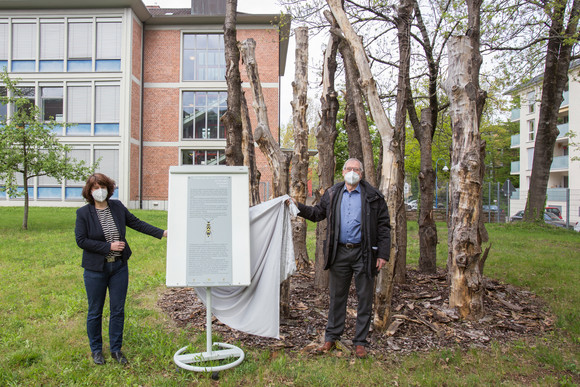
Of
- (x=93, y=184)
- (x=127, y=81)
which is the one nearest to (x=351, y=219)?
(x=93, y=184)

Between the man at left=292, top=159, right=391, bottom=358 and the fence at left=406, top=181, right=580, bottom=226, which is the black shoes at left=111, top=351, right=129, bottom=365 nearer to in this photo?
the man at left=292, top=159, right=391, bottom=358

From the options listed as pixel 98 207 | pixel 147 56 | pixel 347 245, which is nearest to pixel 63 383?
pixel 98 207

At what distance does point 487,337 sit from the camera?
528cm

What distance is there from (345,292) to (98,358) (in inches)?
107

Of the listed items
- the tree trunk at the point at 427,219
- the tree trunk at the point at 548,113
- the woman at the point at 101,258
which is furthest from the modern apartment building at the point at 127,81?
the woman at the point at 101,258

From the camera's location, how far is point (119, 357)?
14.8 feet

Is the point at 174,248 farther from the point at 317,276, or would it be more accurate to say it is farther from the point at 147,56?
the point at 147,56

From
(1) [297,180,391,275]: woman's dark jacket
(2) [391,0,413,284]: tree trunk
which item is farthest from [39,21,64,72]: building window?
(1) [297,180,391,275]: woman's dark jacket

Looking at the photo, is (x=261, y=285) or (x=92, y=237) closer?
(x=92, y=237)

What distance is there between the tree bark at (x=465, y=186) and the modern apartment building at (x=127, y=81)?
74.4 ft

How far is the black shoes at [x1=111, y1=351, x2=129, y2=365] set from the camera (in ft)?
14.7

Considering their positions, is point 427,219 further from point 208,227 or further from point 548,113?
point 548,113

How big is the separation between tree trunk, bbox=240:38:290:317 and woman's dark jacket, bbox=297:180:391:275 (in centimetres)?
126

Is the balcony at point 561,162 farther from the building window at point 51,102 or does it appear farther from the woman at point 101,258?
the woman at point 101,258
